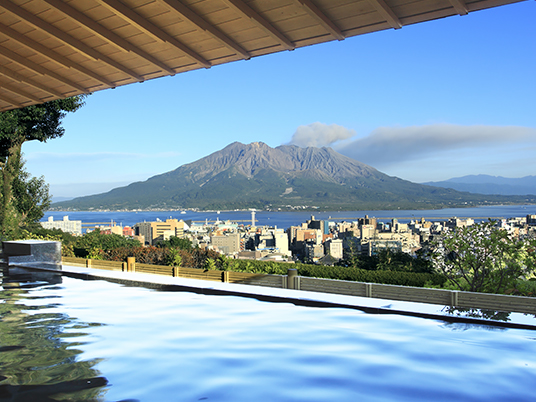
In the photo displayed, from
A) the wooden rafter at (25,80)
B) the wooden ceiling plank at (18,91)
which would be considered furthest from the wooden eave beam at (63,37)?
the wooden ceiling plank at (18,91)

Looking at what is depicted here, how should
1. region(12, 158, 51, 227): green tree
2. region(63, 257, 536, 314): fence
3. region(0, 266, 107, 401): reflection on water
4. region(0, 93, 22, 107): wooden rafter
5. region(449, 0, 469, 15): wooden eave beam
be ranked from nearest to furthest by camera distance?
region(0, 266, 107, 401): reflection on water < region(449, 0, 469, 15): wooden eave beam < region(63, 257, 536, 314): fence < region(0, 93, 22, 107): wooden rafter < region(12, 158, 51, 227): green tree

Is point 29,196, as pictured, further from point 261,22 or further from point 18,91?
point 261,22

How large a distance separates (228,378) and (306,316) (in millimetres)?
2708

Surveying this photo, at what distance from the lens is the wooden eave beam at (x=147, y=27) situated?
4.95m

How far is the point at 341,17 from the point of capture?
4.71 m

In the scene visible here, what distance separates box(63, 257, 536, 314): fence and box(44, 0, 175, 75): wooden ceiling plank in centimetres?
524

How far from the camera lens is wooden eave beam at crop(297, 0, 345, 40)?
4414 mm

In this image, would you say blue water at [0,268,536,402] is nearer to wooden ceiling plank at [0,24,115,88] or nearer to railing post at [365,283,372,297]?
railing post at [365,283,372,297]

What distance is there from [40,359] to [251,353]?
8.20ft

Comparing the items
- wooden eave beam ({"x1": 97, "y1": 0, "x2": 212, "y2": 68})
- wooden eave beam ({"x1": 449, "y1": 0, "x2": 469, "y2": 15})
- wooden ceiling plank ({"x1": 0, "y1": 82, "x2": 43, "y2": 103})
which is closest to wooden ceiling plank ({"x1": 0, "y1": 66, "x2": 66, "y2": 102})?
wooden ceiling plank ({"x1": 0, "y1": 82, "x2": 43, "y2": 103})

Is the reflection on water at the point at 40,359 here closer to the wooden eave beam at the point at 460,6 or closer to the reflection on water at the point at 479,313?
the wooden eave beam at the point at 460,6

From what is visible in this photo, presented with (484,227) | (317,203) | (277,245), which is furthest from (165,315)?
(317,203)

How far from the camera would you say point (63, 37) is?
5.95 metres

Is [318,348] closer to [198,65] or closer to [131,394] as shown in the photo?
[131,394]
